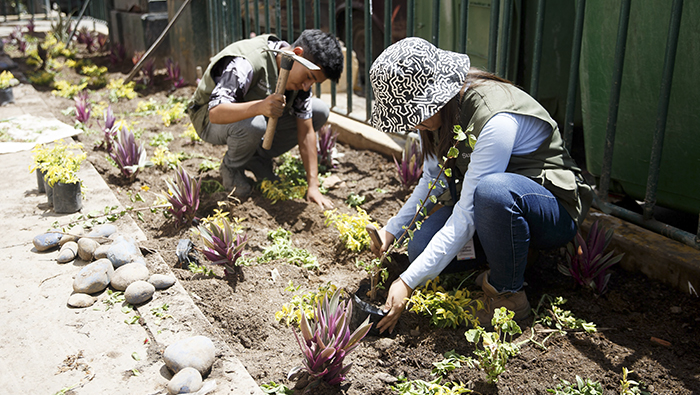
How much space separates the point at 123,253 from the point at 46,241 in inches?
18.4

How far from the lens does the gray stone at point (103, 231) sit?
2.79m

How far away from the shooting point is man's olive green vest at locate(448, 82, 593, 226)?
6.86 feet

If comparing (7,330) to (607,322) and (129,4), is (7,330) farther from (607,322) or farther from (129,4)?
(129,4)

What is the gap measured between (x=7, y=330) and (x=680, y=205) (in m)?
2.90

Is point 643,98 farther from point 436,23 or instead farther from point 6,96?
point 6,96

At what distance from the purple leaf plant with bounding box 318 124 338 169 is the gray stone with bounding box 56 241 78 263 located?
5.82 ft

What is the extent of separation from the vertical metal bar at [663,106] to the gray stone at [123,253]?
2.33 meters

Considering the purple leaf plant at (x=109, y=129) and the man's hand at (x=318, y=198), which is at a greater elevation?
the purple leaf plant at (x=109, y=129)

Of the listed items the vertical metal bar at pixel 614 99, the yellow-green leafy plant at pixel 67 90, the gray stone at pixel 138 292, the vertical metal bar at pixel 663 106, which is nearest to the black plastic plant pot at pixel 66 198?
the gray stone at pixel 138 292

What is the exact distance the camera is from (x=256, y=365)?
2.02 meters

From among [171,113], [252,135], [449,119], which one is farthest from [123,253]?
[171,113]

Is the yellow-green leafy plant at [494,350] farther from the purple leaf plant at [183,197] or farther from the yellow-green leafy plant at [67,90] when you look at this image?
the yellow-green leafy plant at [67,90]

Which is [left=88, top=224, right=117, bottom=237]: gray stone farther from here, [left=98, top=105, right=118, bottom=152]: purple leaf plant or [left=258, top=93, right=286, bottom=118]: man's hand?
[left=98, top=105, right=118, bottom=152]: purple leaf plant

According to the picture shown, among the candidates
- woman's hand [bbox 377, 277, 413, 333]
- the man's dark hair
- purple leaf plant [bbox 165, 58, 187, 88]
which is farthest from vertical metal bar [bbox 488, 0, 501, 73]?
purple leaf plant [bbox 165, 58, 187, 88]
